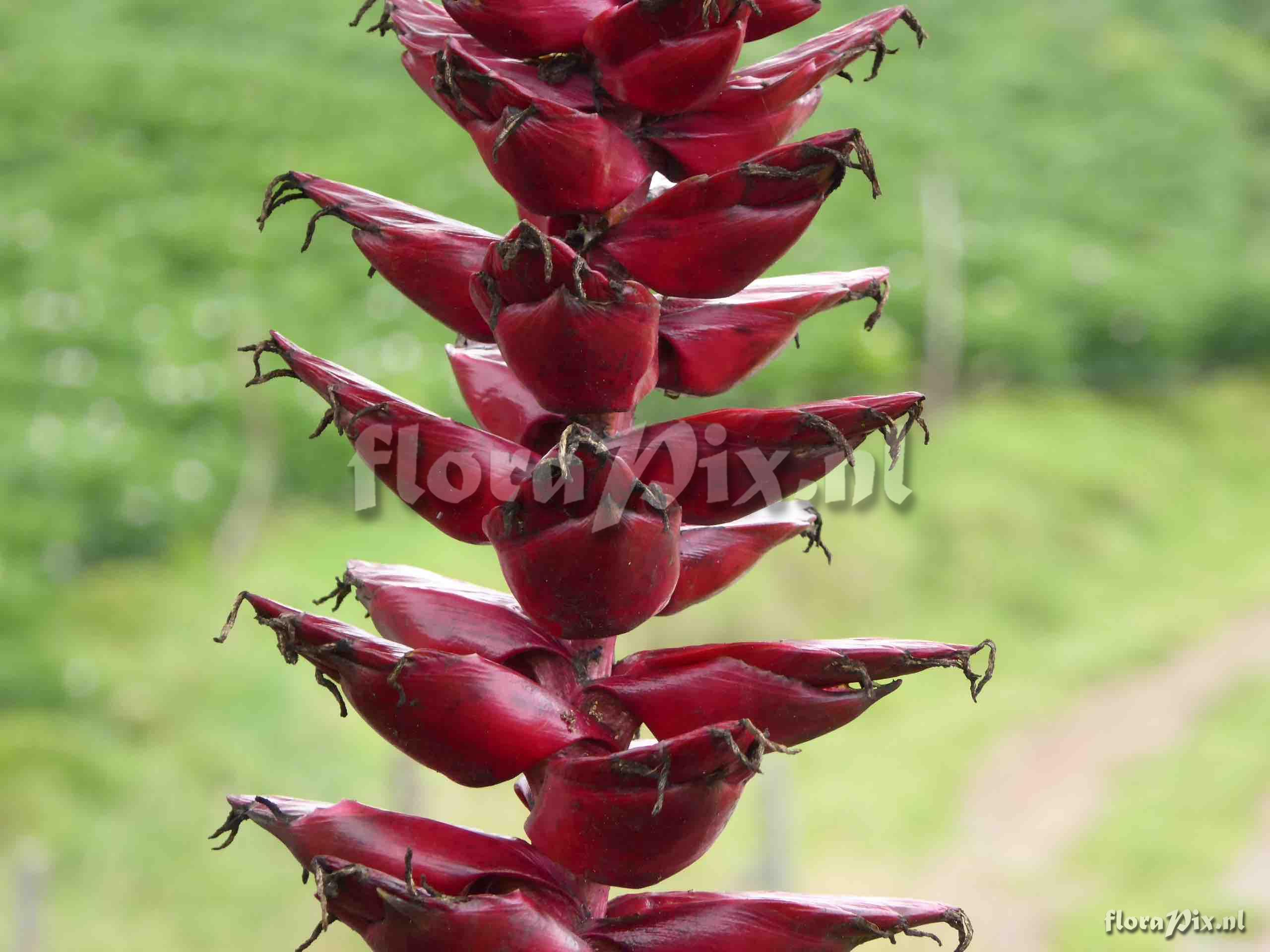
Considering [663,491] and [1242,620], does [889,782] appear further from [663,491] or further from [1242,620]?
[663,491]

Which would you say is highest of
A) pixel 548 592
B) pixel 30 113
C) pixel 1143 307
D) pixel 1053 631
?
pixel 548 592

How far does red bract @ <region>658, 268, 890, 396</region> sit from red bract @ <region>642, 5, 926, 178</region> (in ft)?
0.22

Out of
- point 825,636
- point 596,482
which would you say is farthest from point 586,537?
point 825,636

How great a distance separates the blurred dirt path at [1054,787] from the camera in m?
3.75

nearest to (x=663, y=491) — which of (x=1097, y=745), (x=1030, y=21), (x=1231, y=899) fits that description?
(x=1231, y=899)

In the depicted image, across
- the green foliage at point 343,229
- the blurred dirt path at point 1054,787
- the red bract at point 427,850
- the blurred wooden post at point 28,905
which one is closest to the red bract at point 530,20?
the red bract at point 427,850

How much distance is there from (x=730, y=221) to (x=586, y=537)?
0.53 feet

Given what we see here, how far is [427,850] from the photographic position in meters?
0.60

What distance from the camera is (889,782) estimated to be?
436 centimetres

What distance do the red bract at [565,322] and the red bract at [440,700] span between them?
13 centimetres

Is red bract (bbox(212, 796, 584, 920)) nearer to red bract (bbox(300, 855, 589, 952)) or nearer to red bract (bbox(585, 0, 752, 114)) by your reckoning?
red bract (bbox(300, 855, 589, 952))

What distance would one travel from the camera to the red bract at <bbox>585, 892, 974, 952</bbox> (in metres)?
0.59

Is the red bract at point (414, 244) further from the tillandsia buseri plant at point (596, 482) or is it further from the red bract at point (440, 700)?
the red bract at point (440, 700)

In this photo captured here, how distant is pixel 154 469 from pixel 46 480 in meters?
0.36
